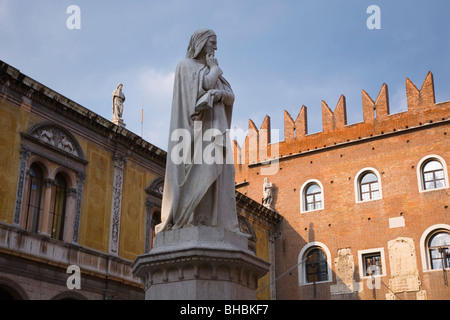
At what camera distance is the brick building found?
2295 cm

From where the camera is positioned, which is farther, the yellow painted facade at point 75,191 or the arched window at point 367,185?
the arched window at point 367,185

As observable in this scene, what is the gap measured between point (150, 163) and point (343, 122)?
10.3 meters

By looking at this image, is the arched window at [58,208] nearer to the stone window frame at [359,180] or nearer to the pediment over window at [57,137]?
the pediment over window at [57,137]

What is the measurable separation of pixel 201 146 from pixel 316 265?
20.3 meters

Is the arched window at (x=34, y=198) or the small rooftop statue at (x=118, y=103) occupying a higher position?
the small rooftop statue at (x=118, y=103)

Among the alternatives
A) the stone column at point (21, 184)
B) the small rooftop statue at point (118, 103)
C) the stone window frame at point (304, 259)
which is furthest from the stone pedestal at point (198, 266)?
the stone window frame at point (304, 259)

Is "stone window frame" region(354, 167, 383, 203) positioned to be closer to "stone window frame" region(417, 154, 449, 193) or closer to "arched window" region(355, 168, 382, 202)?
"arched window" region(355, 168, 382, 202)

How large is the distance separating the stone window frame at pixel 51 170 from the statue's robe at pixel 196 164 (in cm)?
958

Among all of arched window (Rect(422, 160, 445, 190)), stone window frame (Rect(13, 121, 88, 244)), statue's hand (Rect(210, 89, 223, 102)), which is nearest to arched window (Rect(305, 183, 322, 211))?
arched window (Rect(422, 160, 445, 190))

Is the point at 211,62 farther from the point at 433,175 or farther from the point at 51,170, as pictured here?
the point at 433,175

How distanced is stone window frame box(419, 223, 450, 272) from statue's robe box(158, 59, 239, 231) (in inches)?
736

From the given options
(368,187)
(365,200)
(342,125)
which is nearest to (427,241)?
(365,200)

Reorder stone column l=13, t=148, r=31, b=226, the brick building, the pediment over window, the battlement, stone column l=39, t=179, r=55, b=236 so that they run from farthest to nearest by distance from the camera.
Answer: the battlement
the brick building
the pediment over window
stone column l=39, t=179, r=55, b=236
stone column l=13, t=148, r=31, b=226

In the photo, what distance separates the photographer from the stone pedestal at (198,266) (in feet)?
16.3
